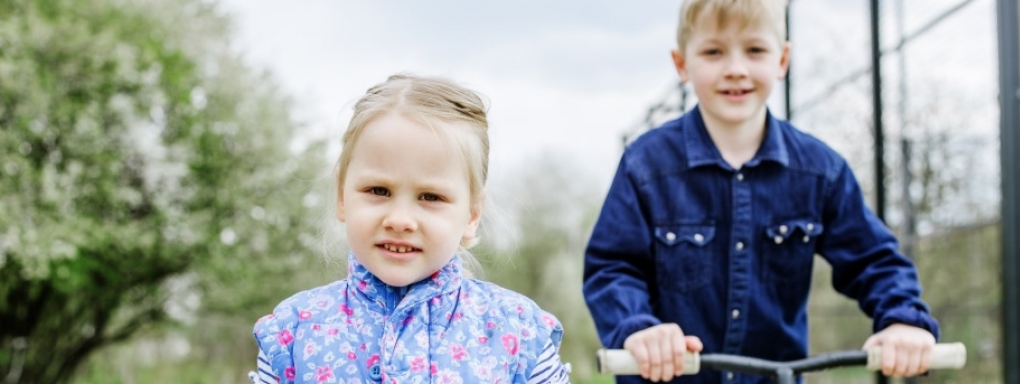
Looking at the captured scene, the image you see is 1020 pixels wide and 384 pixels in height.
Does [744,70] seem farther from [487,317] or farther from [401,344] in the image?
[401,344]

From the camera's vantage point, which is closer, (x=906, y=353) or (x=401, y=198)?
(x=401, y=198)

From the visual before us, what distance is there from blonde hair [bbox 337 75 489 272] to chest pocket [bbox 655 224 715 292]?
727 mm

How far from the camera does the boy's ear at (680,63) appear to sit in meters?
2.53

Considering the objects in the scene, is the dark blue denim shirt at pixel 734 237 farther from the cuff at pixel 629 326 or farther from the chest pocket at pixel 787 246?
the cuff at pixel 629 326

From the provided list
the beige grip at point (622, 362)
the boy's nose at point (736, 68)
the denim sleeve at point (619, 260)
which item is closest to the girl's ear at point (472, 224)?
the beige grip at point (622, 362)

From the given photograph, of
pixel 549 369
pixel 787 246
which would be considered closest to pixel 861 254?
pixel 787 246

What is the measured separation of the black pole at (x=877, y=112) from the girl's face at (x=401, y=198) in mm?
3435

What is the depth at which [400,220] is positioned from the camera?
1.62 m

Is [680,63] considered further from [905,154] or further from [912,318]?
[905,154]

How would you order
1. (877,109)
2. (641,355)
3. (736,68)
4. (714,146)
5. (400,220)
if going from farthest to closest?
1. (877,109)
2. (714,146)
3. (736,68)
4. (641,355)
5. (400,220)

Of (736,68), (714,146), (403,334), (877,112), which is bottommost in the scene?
(403,334)

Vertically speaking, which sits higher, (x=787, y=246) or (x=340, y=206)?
(x=340, y=206)

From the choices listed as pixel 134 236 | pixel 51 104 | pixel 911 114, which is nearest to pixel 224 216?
pixel 134 236

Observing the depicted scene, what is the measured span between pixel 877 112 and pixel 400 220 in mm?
3754
